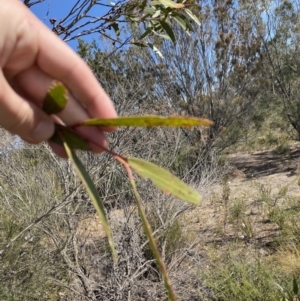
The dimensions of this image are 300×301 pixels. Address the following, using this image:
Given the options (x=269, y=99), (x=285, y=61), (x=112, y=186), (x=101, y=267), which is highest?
(x=112, y=186)

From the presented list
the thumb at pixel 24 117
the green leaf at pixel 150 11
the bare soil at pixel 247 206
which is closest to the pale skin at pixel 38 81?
the thumb at pixel 24 117

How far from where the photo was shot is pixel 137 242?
3.23 metres

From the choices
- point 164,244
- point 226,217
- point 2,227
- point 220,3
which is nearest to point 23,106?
point 2,227

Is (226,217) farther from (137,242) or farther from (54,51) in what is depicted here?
(54,51)

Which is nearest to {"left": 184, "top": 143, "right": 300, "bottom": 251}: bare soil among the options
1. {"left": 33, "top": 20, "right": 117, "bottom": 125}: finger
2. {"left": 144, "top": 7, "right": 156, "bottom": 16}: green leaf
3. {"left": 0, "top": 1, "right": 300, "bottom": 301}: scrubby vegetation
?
{"left": 0, "top": 1, "right": 300, "bottom": 301}: scrubby vegetation

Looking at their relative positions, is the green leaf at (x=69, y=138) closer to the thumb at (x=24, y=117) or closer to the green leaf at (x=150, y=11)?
the thumb at (x=24, y=117)

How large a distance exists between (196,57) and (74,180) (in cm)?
563

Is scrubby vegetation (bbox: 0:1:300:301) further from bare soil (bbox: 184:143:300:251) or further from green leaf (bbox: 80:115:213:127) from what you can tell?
green leaf (bbox: 80:115:213:127)

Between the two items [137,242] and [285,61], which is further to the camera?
[285,61]

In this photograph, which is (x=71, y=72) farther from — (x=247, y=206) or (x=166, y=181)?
(x=247, y=206)

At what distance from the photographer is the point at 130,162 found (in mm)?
422

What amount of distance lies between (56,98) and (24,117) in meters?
0.04

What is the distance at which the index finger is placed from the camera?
44cm

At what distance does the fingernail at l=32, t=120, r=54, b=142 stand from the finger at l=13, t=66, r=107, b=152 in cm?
2
